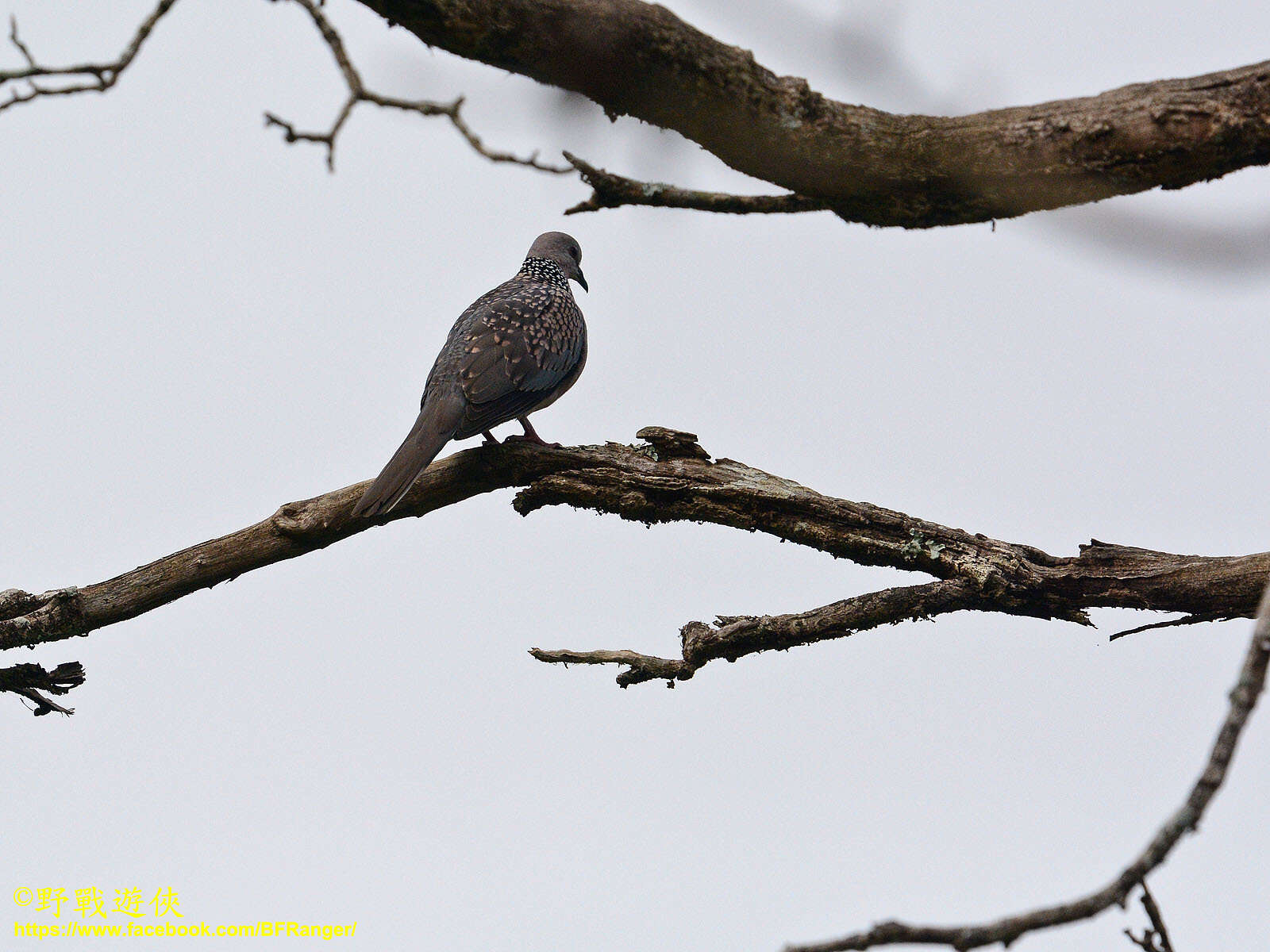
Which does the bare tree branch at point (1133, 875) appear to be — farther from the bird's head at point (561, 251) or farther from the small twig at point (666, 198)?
the bird's head at point (561, 251)

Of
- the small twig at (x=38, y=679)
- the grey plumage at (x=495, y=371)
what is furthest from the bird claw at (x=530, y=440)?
the small twig at (x=38, y=679)

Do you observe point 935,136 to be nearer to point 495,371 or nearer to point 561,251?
point 495,371

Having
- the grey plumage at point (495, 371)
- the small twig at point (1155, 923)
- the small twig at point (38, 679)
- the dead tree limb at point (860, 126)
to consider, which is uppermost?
the grey plumage at point (495, 371)

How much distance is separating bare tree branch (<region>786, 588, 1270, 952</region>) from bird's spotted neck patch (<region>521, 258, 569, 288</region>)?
489cm

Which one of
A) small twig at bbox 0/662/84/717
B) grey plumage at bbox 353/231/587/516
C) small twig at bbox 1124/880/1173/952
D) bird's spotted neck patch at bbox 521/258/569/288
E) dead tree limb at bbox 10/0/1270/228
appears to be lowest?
small twig at bbox 1124/880/1173/952

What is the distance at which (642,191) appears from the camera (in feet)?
8.90

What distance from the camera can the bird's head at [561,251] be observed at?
699cm

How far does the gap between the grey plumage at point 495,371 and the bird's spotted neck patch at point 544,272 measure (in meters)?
0.02

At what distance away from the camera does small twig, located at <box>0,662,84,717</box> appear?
454cm

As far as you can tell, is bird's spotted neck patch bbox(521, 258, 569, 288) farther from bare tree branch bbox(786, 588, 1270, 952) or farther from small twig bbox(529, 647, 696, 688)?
bare tree branch bbox(786, 588, 1270, 952)

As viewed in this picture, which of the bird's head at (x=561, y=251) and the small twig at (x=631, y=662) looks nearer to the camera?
the small twig at (x=631, y=662)

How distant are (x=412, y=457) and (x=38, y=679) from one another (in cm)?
169

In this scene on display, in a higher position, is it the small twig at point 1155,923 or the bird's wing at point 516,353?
the bird's wing at point 516,353

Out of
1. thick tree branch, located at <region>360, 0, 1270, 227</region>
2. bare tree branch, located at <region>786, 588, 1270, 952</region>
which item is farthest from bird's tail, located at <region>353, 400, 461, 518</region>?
bare tree branch, located at <region>786, 588, 1270, 952</region>
